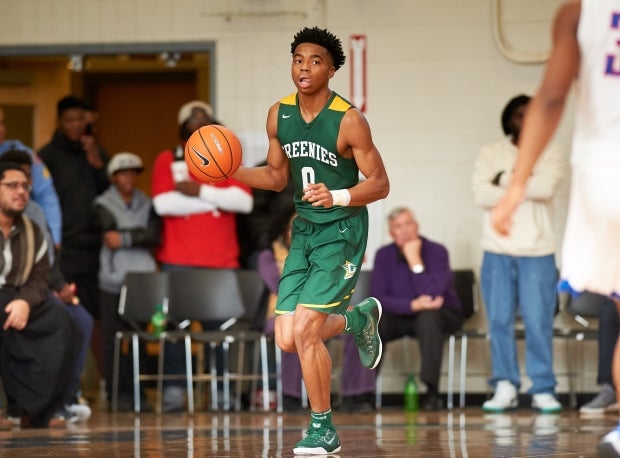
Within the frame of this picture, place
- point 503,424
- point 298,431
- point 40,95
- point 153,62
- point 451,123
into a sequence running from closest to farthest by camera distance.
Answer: point 298,431, point 503,424, point 451,123, point 40,95, point 153,62

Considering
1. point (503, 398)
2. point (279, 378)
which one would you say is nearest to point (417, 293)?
point (503, 398)

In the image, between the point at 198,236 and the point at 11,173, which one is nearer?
the point at 11,173

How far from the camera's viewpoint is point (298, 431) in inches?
265

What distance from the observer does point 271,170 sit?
539cm

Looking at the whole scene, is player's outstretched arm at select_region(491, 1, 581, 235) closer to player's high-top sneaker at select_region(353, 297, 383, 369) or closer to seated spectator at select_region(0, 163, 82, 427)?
player's high-top sneaker at select_region(353, 297, 383, 369)

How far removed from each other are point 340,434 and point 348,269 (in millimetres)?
1455

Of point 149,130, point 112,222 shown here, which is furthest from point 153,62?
point 112,222

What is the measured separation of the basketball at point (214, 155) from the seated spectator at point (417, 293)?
399 centimetres

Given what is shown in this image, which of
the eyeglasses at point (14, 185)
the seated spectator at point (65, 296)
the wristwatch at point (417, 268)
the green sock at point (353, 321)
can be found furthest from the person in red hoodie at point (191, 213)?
the green sock at point (353, 321)

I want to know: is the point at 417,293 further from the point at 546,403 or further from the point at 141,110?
the point at 141,110

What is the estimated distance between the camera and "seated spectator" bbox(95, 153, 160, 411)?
933cm

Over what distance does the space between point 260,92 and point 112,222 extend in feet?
5.11

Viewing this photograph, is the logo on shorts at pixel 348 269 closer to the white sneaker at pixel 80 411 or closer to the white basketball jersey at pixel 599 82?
the white basketball jersey at pixel 599 82

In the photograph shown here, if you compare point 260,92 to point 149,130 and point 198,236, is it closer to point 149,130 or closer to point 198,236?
point 198,236
